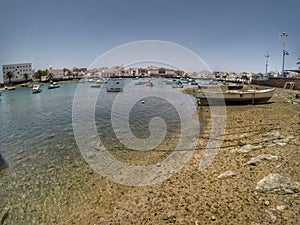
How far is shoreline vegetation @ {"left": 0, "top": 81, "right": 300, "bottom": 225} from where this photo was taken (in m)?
4.15

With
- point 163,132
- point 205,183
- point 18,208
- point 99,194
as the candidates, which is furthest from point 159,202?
point 163,132

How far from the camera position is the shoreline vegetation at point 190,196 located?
163 inches

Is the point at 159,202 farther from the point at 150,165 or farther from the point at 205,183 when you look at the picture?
the point at 150,165

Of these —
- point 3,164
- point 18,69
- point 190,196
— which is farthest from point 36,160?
point 18,69

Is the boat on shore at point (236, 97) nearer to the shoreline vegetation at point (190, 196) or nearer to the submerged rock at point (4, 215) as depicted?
the shoreline vegetation at point (190, 196)

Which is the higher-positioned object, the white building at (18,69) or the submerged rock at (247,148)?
the white building at (18,69)

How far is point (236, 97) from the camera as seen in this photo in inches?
818

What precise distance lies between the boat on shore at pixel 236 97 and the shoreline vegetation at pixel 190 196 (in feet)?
44.3

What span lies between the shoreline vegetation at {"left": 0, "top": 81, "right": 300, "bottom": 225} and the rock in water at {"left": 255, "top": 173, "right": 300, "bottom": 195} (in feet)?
0.08

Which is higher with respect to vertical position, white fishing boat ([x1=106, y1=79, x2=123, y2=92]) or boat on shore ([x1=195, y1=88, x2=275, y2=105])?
white fishing boat ([x1=106, y1=79, x2=123, y2=92])

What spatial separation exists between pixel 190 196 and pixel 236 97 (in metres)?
18.7

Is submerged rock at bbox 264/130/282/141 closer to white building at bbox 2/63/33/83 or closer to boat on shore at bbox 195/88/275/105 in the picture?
boat on shore at bbox 195/88/275/105

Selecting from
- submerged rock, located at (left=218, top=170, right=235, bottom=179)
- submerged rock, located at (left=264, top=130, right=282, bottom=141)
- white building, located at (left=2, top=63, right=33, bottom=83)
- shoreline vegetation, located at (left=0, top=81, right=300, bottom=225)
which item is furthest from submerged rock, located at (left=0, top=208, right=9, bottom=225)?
white building, located at (left=2, top=63, right=33, bottom=83)

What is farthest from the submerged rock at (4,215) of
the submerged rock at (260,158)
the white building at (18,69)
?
the white building at (18,69)
